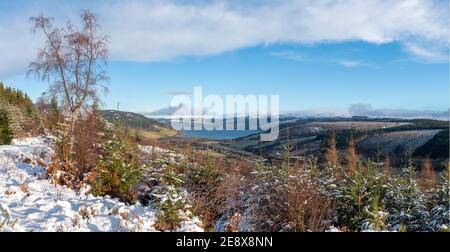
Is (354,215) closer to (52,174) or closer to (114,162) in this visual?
(114,162)

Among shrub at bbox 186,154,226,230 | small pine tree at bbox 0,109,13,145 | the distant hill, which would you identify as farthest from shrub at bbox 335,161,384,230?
small pine tree at bbox 0,109,13,145

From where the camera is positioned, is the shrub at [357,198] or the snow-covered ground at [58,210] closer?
the snow-covered ground at [58,210]

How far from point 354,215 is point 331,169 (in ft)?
10.1

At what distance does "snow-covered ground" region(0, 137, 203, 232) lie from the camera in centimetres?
837

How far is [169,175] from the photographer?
39.5 ft

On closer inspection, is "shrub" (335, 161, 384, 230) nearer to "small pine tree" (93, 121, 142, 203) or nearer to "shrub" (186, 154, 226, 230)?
"shrub" (186, 154, 226, 230)

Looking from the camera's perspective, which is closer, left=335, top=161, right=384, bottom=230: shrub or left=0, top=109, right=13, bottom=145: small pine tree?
left=335, top=161, right=384, bottom=230: shrub

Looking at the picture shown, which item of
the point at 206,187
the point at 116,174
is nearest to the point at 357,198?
the point at 206,187

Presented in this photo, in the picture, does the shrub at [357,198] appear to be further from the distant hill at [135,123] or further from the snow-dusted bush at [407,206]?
the distant hill at [135,123]

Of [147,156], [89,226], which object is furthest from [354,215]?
[147,156]

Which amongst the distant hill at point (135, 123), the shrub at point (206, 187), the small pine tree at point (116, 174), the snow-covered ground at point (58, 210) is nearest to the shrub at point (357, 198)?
the shrub at point (206, 187)

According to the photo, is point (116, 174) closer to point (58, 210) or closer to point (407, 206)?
point (58, 210)

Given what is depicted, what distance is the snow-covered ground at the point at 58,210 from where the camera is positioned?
8.37 metres
